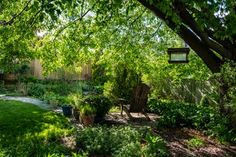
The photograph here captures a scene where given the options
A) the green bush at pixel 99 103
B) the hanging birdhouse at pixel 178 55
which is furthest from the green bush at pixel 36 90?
the hanging birdhouse at pixel 178 55

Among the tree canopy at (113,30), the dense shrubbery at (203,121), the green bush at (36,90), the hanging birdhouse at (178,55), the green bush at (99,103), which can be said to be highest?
the tree canopy at (113,30)

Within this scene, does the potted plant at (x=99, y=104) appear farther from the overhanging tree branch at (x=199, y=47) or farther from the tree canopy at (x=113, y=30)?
Answer: the overhanging tree branch at (x=199, y=47)

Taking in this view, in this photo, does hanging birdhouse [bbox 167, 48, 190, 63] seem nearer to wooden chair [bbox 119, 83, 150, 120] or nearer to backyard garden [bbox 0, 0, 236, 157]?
backyard garden [bbox 0, 0, 236, 157]

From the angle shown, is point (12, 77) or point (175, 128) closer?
point (175, 128)

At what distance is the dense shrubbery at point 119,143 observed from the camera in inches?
251

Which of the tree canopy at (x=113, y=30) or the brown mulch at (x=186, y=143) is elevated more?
the tree canopy at (x=113, y=30)

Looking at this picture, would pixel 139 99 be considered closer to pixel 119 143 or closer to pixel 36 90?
pixel 119 143

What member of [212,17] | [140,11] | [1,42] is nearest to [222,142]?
[212,17]

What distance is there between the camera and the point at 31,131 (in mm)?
8742

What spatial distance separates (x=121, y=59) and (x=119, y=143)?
4.39 metres

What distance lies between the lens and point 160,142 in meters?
7.01

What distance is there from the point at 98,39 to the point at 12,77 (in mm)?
13040

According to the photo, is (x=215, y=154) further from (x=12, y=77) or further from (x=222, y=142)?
(x=12, y=77)

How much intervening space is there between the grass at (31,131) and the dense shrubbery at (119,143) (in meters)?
0.41
